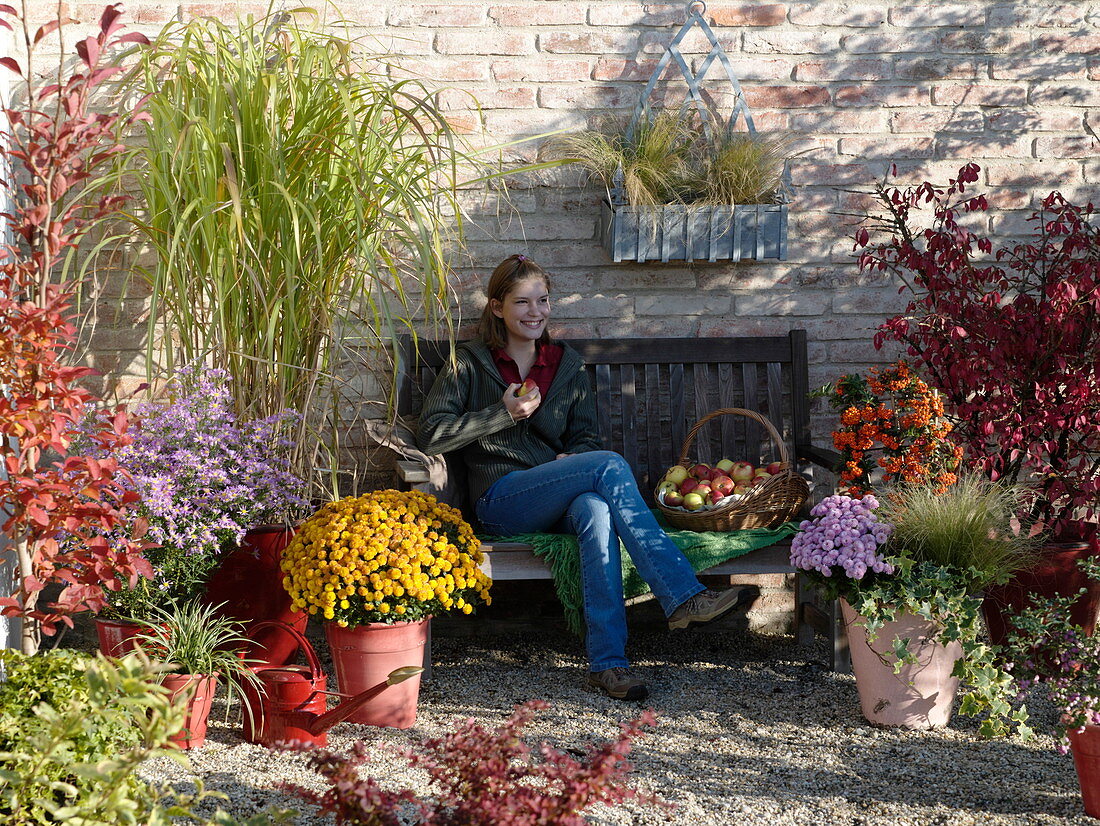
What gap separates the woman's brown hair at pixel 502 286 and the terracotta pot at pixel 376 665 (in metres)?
0.96

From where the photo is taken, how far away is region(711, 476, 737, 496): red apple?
2.94m

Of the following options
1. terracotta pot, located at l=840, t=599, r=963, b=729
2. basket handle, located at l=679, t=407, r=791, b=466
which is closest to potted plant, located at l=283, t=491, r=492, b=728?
basket handle, located at l=679, t=407, r=791, b=466

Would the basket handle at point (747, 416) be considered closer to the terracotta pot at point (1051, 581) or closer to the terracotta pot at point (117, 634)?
the terracotta pot at point (1051, 581)

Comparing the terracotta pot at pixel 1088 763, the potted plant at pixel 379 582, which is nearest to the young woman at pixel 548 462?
the potted plant at pixel 379 582

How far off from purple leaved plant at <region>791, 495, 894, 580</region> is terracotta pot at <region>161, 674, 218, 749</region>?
137 cm

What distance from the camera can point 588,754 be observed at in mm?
2355

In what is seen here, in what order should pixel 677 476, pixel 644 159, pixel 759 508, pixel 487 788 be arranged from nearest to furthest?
pixel 487 788, pixel 759 508, pixel 677 476, pixel 644 159

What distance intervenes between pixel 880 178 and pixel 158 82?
2.16 meters

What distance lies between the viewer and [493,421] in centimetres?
296

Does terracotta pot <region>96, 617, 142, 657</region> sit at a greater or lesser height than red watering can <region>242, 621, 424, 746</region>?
greater

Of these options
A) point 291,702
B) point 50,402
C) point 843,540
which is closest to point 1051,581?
point 843,540

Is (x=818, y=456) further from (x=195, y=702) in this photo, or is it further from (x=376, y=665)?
(x=195, y=702)

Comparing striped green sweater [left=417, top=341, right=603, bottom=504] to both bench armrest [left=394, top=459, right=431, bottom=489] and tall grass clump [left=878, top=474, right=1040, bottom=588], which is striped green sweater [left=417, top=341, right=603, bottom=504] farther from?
tall grass clump [left=878, top=474, right=1040, bottom=588]

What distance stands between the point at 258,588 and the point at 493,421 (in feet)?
2.52
